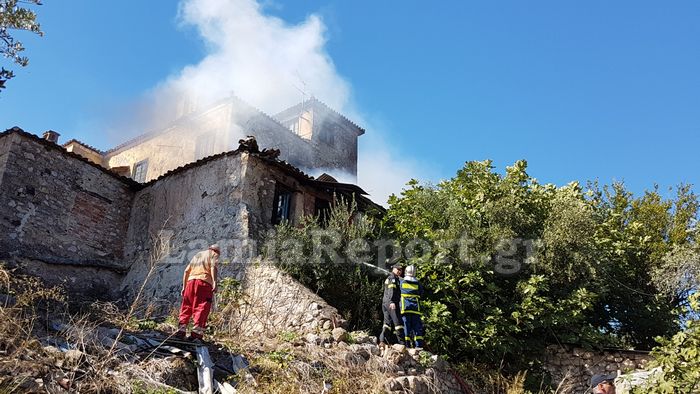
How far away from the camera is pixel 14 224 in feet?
46.0

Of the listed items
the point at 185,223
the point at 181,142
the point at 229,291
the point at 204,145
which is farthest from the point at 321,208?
the point at 181,142

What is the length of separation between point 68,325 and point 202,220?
6598mm

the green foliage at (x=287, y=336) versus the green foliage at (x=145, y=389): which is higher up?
the green foliage at (x=287, y=336)

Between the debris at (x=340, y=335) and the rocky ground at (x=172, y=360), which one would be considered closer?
the rocky ground at (x=172, y=360)

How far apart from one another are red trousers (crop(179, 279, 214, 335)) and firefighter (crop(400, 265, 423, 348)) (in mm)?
3570

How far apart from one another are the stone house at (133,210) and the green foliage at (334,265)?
2.58 ft

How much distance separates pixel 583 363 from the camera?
546 inches

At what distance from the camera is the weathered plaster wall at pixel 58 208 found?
14.1 metres

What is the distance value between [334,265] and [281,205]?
9.77 ft

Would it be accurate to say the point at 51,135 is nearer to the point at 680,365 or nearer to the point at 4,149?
the point at 4,149

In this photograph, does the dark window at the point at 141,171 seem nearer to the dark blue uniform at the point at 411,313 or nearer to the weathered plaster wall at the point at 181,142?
the weathered plaster wall at the point at 181,142

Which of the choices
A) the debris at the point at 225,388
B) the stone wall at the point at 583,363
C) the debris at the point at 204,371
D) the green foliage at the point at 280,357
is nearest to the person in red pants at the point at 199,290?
the debris at the point at 204,371

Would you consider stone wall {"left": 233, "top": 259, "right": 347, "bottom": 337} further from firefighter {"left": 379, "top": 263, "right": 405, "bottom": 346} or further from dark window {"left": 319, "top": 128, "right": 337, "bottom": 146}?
dark window {"left": 319, "top": 128, "right": 337, "bottom": 146}

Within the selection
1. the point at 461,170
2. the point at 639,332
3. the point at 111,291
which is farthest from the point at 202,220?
the point at 639,332
